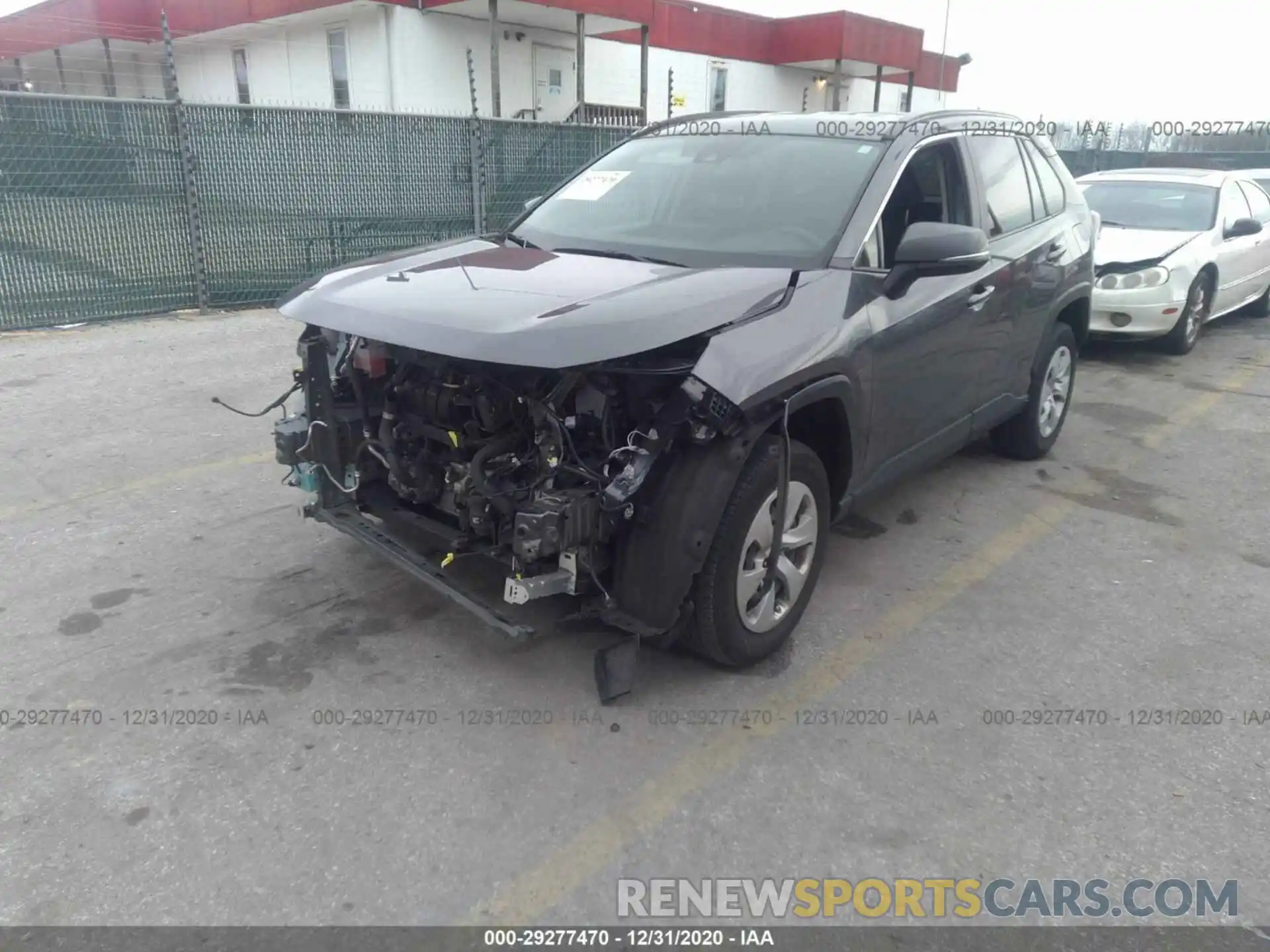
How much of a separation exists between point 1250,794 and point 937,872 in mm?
1102

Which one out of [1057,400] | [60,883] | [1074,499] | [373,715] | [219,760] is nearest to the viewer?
[60,883]

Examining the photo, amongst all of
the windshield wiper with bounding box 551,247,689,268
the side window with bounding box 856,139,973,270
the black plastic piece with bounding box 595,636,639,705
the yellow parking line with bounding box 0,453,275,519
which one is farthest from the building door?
the black plastic piece with bounding box 595,636,639,705

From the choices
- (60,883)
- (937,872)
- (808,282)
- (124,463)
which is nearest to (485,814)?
(60,883)

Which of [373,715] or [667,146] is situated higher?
[667,146]

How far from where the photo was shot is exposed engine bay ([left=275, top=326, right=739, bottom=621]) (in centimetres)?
290

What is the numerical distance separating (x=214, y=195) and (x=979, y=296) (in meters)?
7.82

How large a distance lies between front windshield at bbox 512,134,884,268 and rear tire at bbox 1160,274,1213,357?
236 inches

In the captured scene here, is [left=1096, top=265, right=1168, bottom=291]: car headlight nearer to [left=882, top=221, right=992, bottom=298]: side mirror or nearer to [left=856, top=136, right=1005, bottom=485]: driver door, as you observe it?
[left=856, top=136, right=1005, bottom=485]: driver door

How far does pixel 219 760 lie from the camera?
9.41 ft

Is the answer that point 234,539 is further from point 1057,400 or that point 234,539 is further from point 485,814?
point 1057,400

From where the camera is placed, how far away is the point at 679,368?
9.48ft

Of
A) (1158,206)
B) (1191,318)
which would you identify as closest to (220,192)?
(1158,206)

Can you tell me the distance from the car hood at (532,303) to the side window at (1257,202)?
9.00m

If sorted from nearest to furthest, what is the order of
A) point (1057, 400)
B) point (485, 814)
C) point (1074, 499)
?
point (485, 814)
point (1074, 499)
point (1057, 400)
